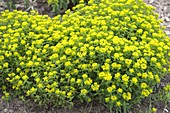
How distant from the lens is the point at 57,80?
10.7 feet

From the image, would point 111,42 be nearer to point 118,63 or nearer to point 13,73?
point 118,63

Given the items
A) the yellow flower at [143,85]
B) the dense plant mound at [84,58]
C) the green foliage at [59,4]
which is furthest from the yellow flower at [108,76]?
the green foliage at [59,4]

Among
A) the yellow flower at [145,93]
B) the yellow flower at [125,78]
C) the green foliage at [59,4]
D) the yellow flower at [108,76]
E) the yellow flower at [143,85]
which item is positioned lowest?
the yellow flower at [145,93]

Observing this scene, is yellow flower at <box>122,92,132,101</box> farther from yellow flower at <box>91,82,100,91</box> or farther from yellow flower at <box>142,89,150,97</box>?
yellow flower at <box>91,82,100,91</box>

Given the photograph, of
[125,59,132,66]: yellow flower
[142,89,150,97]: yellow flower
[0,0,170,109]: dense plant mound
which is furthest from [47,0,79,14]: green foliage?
[142,89,150,97]: yellow flower

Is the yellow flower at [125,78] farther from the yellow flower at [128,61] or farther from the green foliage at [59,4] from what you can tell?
the green foliage at [59,4]

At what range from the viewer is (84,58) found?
10.7ft

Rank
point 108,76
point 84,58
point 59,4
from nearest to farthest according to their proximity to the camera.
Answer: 1. point 108,76
2. point 84,58
3. point 59,4

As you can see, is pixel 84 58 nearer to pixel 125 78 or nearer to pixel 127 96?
pixel 125 78

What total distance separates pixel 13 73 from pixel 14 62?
0.14m

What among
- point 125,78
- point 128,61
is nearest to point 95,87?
point 125,78

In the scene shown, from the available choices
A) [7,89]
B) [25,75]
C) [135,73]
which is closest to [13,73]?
[25,75]

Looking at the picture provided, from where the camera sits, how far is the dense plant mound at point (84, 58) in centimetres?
320

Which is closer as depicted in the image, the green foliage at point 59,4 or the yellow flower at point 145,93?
the yellow flower at point 145,93
